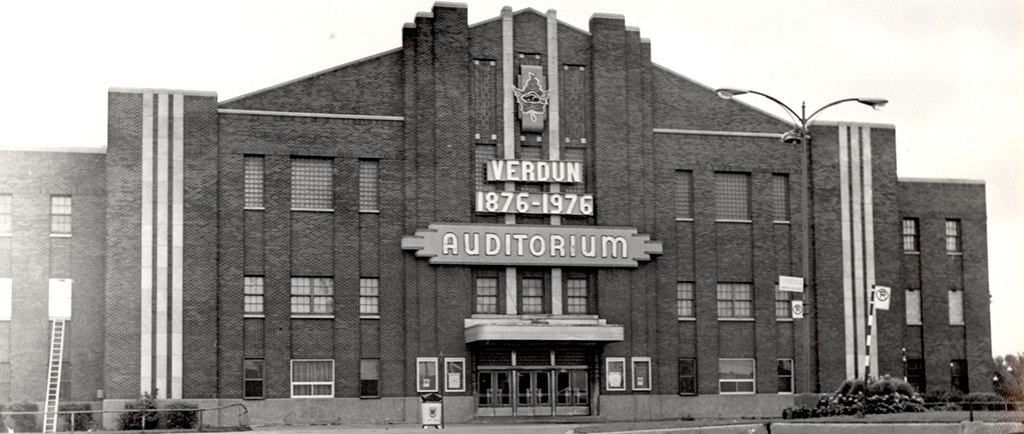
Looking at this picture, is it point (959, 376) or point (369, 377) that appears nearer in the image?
point (369, 377)

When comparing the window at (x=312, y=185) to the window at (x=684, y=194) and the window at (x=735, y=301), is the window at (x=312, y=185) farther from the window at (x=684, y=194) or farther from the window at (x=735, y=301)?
the window at (x=735, y=301)

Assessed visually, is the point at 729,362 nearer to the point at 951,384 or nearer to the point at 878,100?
the point at 951,384

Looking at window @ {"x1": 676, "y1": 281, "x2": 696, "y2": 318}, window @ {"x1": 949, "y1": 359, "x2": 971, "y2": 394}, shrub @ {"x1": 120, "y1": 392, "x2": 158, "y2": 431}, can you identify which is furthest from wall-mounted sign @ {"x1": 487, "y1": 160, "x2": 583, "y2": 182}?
window @ {"x1": 949, "y1": 359, "x2": 971, "y2": 394}

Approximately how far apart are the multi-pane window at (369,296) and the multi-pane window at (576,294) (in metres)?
7.06

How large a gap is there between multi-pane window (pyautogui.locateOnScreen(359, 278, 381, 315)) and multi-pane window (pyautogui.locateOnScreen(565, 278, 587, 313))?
23.1 ft

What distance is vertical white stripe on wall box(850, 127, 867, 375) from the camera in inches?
2159

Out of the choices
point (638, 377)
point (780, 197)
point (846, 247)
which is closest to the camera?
point (638, 377)

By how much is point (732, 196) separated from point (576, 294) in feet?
24.5

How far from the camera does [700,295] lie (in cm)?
5334

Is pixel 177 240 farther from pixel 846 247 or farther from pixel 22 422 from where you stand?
pixel 846 247

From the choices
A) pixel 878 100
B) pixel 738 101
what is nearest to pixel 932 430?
pixel 878 100

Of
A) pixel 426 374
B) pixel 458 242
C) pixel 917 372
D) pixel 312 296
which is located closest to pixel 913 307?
pixel 917 372

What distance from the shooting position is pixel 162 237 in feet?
160

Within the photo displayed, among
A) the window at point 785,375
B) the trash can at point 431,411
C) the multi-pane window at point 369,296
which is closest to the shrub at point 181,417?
the multi-pane window at point 369,296
